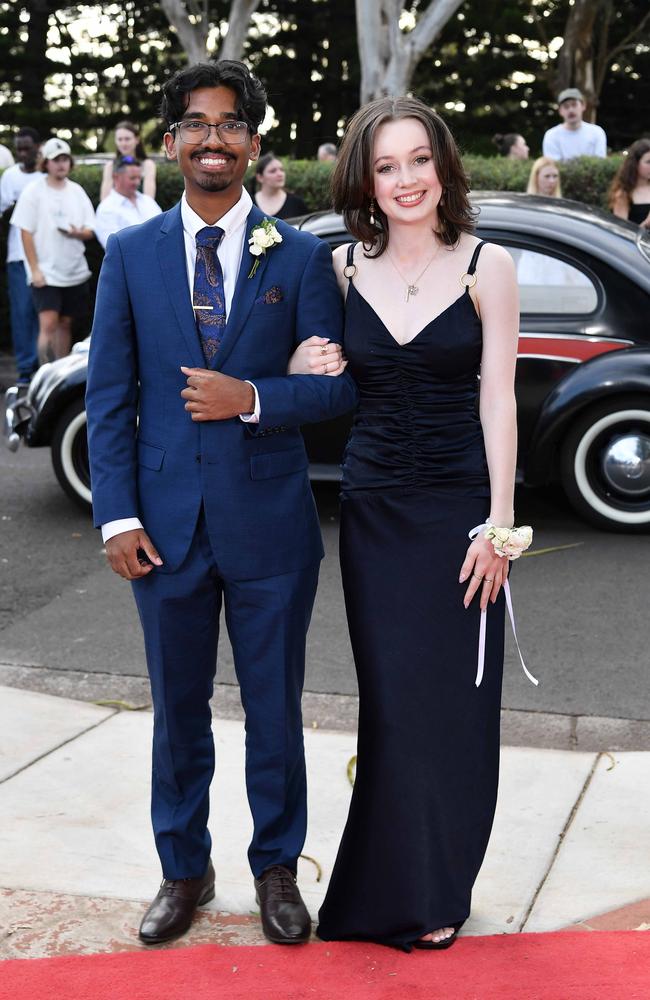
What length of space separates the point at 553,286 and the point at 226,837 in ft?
13.5

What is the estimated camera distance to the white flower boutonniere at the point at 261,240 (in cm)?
309

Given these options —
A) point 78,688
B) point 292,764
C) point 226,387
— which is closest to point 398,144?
point 226,387

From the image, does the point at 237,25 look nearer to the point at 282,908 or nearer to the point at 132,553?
the point at 132,553

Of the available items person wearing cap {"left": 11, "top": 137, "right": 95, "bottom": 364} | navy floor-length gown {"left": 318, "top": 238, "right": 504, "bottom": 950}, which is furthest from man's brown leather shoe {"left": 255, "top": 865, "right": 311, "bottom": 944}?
person wearing cap {"left": 11, "top": 137, "right": 95, "bottom": 364}

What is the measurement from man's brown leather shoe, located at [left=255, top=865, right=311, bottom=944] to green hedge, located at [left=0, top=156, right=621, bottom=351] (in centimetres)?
926

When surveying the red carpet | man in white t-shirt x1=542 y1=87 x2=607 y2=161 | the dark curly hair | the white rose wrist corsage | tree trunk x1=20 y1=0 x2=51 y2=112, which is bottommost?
the red carpet

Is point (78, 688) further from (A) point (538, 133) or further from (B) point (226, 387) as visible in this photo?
(A) point (538, 133)

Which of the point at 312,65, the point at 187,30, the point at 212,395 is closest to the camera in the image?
the point at 212,395

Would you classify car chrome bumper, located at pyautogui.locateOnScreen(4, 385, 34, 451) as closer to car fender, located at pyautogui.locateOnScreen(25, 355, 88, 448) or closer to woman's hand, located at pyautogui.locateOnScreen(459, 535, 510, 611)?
car fender, located at pyautogui.locateOnScreen(25, 355, 88, 448)

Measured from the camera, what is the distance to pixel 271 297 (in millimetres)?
3107

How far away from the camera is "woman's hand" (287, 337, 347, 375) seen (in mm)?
3082

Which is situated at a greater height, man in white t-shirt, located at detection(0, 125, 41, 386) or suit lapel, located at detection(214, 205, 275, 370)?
suit lapel, located at detection(214, 205, 275, 370)

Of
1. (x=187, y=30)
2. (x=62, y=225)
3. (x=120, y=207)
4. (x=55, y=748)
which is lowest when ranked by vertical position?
(x=55, y=748)

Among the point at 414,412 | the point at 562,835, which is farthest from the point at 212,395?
the point at 562,835
